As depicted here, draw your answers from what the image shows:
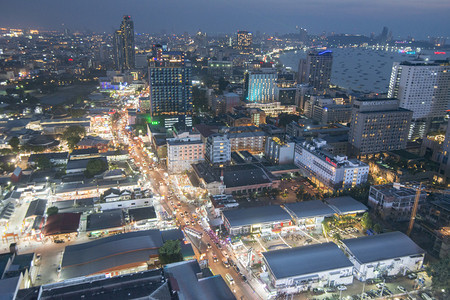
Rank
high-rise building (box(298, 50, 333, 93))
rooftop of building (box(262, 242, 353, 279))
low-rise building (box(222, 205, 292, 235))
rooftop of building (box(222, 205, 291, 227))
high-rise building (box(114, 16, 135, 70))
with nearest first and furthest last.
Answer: rooftop of building (box(262, 242, 353, 279)), low-rise building (box(222, 205, 292, 235)), rooftop of building (box(222, 205, 291, 227)), high-rise building (box(298, 50, 333, 93)), high-rise building (box(114, 16, 135, 70))

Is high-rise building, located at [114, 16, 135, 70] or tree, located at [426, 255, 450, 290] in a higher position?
high-rise building, located at [114, 16, 135, 70]

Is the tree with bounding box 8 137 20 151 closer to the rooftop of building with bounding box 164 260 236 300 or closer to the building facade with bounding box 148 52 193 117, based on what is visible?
the building facade with bounding box 148 52 193 117

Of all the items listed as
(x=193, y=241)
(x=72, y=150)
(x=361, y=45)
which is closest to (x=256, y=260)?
(x=193, y=241)

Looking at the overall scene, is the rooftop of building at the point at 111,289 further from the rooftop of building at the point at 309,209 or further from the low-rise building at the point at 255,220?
the rooftop of building at the point at 309,209

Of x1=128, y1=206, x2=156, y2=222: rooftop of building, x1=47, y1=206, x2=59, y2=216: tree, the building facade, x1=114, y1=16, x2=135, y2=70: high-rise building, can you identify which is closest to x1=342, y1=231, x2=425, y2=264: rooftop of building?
x1=128, y1=206, x2=156, y2=222: rooftop of building

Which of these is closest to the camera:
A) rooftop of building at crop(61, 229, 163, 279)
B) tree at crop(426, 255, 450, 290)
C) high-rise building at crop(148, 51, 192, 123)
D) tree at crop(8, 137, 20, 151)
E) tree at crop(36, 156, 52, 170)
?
tree at crop(426, 255, 450, 290)
